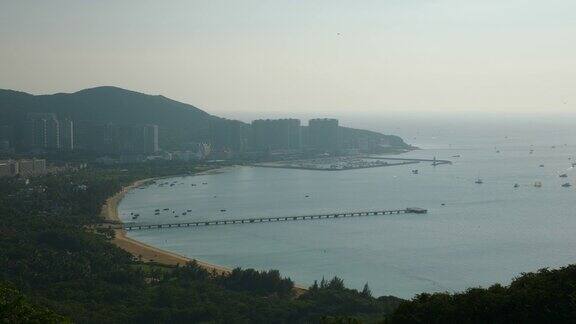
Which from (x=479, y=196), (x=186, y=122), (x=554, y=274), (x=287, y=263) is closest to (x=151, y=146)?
(x=186, y=122)

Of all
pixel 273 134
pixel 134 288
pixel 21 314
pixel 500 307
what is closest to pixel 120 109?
pixel 273 134

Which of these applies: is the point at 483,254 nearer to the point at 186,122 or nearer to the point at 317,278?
the point at 317,278

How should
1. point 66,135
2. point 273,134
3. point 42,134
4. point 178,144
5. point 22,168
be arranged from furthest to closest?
point 273,134 < point 178,144 < point 66,135 < point 42,134 < point 22,168

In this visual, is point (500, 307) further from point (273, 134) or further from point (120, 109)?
point (120, 109)

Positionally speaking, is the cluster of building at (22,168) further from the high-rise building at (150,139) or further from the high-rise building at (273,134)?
the high-rise building at (273,134)

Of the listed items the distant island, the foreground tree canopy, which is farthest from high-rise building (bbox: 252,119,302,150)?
the foreground tree canopy

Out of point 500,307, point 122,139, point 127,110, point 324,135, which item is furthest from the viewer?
point 127,110
